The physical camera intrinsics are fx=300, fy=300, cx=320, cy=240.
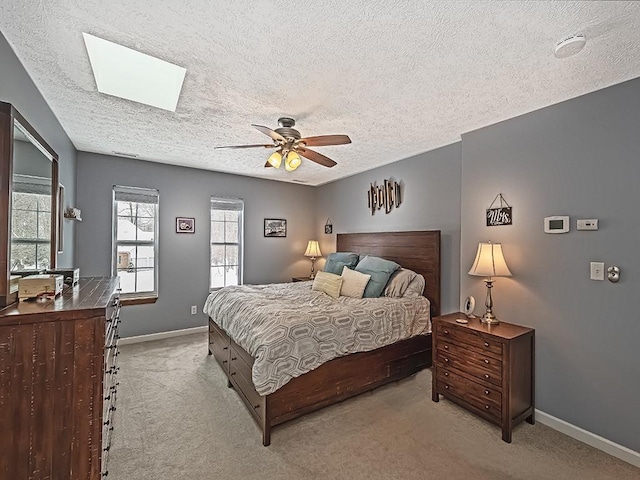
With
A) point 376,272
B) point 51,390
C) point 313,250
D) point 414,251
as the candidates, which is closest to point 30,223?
point 51,390

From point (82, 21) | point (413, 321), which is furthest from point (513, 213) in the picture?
point (82, 21)

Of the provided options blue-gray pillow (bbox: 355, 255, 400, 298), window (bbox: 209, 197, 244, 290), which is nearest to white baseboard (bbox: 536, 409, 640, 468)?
blue-gray pillow (bbox: 355, 255, 400, 298)

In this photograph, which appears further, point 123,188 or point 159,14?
point 123,188

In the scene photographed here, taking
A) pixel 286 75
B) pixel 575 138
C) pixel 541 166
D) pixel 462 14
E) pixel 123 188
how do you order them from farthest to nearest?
pixel 123 188, pixel 541 166, pixel 575 138, pixel 286 75, pixel 462 14

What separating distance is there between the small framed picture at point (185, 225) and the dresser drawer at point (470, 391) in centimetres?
389

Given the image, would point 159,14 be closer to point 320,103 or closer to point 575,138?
point 320,103

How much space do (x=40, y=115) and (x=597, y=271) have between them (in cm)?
437

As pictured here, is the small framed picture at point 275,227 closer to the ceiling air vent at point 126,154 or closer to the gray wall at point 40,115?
the ceiling air vent at point 126,154

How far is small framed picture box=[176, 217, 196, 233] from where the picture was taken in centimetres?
457

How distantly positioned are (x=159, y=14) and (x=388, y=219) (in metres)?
3.45

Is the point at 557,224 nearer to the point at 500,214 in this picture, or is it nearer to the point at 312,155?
the point at 500,214

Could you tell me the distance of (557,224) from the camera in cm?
238

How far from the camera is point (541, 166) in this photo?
251cm

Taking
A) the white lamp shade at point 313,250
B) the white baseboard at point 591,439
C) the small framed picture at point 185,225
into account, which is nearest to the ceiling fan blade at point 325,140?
the white baseboard at point 591,439
